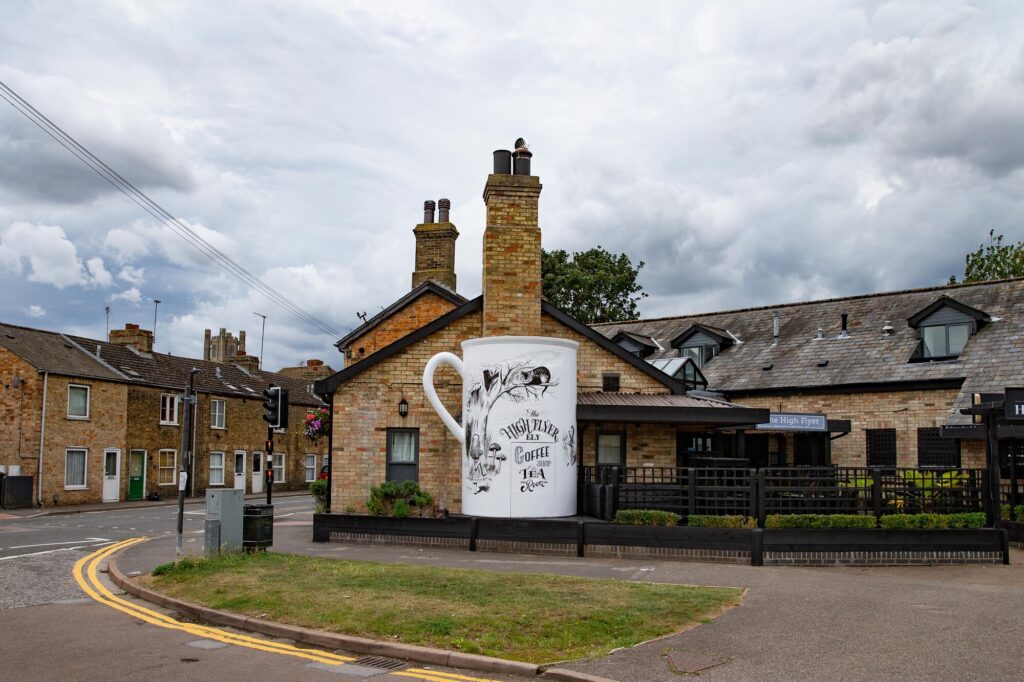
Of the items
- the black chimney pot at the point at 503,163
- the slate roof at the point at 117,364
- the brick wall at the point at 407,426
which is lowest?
the brick wall at the point at 407,426

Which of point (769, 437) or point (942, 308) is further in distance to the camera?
point (769, 437)

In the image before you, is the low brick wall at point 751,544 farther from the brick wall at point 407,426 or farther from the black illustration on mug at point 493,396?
the brick wall at point 407,426

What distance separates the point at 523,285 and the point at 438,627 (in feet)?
37.4

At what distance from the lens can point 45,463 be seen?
111 feet

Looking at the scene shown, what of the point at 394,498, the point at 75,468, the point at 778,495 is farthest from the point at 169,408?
the point at 778,495

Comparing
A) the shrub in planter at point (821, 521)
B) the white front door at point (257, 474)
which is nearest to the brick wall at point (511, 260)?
the shrub in planter at point (821, 521)

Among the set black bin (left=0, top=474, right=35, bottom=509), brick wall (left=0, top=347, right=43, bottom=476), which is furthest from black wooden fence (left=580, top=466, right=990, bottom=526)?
brick wall (left=0, top=347, right=43, bottom=476)

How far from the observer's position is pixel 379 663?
8312 mm

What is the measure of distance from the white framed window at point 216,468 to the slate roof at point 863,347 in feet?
74.4

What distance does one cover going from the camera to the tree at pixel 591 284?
54719 millimetres

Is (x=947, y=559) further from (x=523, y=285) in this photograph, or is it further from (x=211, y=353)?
(x=211, y=353)

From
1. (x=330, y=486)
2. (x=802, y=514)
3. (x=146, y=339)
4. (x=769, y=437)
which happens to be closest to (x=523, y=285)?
(x=330, y=486)

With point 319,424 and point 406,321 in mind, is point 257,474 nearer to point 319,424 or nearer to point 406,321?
point 319,424

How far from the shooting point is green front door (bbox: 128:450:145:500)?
38500mm
